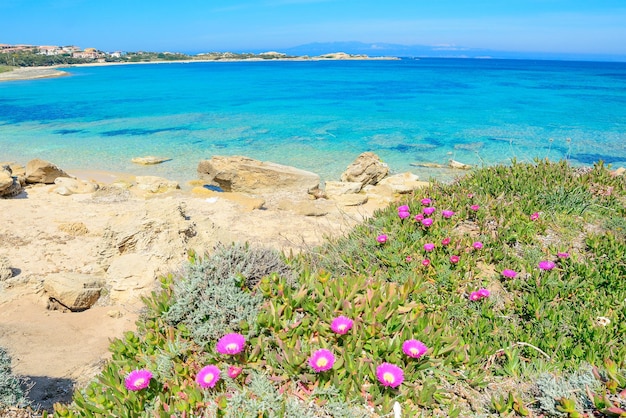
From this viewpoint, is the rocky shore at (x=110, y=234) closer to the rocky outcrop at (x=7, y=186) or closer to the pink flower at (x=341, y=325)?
the rocky outcrop at (x=7, y=186)

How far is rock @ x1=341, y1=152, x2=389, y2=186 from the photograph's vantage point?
46.3 ft

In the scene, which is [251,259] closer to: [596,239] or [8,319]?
[596,239]

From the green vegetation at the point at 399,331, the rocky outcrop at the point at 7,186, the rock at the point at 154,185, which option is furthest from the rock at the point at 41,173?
the green vegetation at the point at 399,331

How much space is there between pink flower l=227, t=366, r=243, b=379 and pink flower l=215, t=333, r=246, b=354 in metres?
0.09

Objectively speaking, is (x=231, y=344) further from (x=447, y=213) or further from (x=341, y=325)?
(x=447, y=213)

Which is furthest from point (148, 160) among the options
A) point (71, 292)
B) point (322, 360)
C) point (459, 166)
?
point (322, 360)

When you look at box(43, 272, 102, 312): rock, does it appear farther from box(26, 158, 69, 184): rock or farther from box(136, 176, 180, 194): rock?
box(26, 158, 69, 184): rock

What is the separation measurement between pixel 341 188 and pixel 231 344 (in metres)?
10.8

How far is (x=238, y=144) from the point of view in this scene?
21297mm

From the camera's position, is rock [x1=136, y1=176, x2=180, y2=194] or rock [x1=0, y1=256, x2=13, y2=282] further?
rock [x1=136, y1=176, x2=180, y2=194]

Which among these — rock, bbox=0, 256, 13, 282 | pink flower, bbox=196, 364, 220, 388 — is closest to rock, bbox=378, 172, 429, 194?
rock, bbox=0, 256, 13, 282

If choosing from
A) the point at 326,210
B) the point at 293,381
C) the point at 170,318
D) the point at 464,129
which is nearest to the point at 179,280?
the point at 170,318

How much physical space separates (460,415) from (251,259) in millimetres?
1757

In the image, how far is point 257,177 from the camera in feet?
44.2
